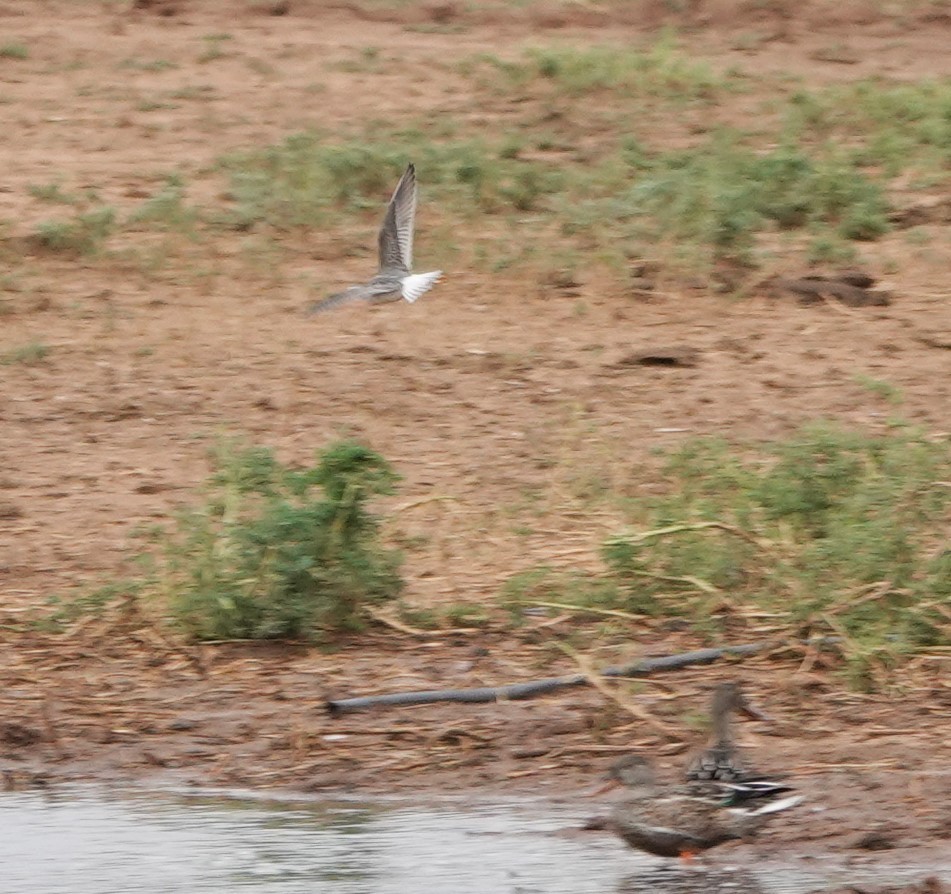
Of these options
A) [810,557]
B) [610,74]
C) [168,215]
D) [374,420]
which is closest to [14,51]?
[168,215]

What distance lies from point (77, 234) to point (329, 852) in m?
5.41

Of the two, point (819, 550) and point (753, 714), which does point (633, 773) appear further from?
point (819, 550)

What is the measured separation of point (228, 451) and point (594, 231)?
11.0 ft

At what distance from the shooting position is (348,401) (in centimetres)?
855

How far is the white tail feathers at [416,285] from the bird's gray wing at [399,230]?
5.4 inches

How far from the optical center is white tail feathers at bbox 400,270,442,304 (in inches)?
330

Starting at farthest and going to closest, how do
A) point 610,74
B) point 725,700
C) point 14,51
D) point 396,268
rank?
1. point 14,51
2. point 610,74
3. point 396,268
4. point 725,700

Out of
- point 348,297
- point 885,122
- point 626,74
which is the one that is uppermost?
point 626,74

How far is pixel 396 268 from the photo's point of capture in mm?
8602

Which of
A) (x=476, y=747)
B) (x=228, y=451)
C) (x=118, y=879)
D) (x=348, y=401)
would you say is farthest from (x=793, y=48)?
(x=118, y=879)

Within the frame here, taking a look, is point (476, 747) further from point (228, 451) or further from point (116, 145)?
point (116, 145)

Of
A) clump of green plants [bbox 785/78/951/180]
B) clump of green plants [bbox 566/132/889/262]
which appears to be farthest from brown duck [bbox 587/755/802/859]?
clump of green plants [bbox 785/78/951/180]

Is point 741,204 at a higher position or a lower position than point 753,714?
higher

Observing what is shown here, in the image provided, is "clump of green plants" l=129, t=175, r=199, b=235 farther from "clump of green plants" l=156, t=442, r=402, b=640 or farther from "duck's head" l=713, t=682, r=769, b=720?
"duck's head" l=713, t=682, r=769, b=720
